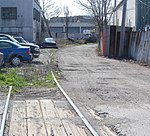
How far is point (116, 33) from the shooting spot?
39.9 meters

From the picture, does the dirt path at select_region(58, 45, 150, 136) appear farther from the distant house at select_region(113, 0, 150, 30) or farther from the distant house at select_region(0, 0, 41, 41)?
the distant house at select_region(0, 0, 41, 41)

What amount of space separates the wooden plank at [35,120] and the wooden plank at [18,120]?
113 millimetres

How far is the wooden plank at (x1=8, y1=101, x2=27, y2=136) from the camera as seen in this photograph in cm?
843

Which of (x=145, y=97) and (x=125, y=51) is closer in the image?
(x=145, y=97)

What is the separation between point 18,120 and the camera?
9633 mm

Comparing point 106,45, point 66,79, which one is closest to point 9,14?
point 106,45

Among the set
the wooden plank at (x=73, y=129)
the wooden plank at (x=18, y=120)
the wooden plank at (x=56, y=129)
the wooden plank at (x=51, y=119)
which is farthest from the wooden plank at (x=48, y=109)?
the wooden plank at (x=73, y=129)

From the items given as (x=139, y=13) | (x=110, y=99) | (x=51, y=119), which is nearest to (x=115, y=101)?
(x=110, y=99)

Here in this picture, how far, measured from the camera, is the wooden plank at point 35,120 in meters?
8.45

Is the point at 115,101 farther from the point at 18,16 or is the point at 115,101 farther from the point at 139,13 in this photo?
the point at 18,16

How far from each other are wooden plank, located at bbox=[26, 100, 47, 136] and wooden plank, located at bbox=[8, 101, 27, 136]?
11 centimetres

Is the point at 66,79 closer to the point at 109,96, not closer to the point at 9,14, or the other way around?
the point at 109,96

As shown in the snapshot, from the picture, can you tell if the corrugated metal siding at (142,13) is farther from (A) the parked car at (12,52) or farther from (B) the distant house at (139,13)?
(A) the parked car at (12,52)

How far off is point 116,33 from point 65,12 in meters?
82.2
